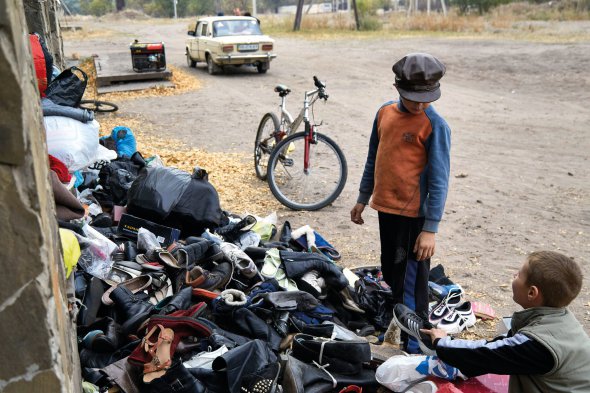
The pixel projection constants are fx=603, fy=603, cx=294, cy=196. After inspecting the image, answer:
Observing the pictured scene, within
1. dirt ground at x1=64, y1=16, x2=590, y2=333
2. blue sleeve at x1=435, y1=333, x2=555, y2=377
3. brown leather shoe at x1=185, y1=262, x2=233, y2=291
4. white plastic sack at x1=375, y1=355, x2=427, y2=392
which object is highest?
blue sleeve at x1=435, y1=333, x2=555, y2=377

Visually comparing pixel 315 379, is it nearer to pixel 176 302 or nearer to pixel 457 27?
pixel 176 302

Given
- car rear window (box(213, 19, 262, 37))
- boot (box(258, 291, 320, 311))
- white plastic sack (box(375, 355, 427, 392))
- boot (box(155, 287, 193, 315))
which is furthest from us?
car rear window (box(213, 19, 262, 37))

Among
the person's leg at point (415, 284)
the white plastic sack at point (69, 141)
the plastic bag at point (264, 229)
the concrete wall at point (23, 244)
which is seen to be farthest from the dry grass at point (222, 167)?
the concrete wall at point (23, 244)

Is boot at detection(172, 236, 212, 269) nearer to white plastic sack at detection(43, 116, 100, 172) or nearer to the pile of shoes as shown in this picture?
white plastic sack at detection(43, 116, 100, 172)

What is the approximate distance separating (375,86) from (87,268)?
44.1 ft

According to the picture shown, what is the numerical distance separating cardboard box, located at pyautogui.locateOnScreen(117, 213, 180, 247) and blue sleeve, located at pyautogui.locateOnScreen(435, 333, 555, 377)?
103 inches

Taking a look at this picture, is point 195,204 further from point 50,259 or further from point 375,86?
point 375,86

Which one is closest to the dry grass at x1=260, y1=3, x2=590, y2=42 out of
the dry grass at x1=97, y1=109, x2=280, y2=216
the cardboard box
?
the dry grass at x1=97, y1=109, x2=280, y2=216

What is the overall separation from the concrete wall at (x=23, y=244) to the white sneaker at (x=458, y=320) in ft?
9.82

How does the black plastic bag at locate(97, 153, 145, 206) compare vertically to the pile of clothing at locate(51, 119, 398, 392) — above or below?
above

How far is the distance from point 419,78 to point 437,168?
525 millimetres

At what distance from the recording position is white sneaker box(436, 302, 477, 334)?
14.0 feet

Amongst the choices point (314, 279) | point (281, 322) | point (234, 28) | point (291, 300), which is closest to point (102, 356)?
point (281, 322)

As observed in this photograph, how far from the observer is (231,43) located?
17.7 metres
